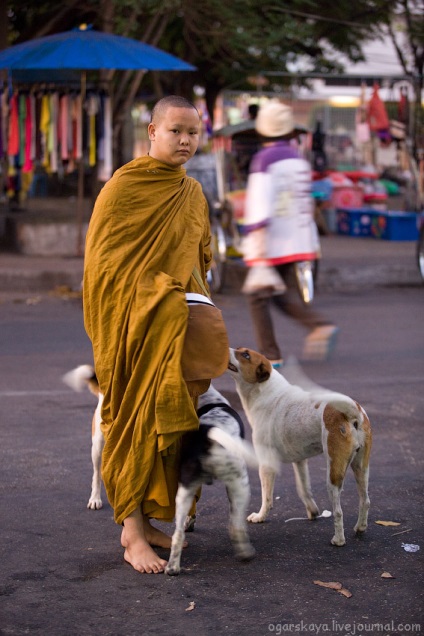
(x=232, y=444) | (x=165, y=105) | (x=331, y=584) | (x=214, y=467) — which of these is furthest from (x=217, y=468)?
(x=165, y=105)

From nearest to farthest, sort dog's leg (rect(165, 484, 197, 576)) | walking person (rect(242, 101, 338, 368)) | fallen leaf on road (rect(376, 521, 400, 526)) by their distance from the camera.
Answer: dog's leg (rect(165, 484, 197, 576)), fallen leaf on road (rect(376, 521, 400, 526)), walking person (rect(242, 101, 338, 368))

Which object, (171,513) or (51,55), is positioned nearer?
(171,513)

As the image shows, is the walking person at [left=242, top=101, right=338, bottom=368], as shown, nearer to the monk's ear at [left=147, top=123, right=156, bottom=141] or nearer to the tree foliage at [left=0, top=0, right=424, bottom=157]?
the monk's ear at [left=147, top=123, right=156, bottom=141]

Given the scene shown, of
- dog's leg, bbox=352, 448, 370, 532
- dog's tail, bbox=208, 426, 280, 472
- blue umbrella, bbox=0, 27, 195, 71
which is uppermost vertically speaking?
blue umbrella, bbox=0, 27, 195, 71

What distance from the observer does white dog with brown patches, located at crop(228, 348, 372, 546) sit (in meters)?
4.04

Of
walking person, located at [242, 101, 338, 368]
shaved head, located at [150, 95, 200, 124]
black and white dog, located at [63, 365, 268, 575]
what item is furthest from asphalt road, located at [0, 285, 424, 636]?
shaved head, located at [150, 95, 200, 124]

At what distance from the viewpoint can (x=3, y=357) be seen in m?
7.98

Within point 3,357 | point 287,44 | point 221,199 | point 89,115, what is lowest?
point 3,357

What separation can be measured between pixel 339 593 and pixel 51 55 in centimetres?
873

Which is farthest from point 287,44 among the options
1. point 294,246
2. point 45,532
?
point 45,532

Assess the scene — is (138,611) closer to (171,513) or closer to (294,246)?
(171,513)

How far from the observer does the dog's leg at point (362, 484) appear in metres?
4.16

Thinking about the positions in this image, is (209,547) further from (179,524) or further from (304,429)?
(304,429)

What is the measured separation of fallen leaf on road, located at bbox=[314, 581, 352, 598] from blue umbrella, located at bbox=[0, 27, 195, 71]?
8247 millimetres
